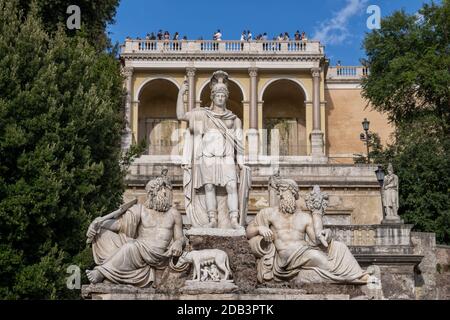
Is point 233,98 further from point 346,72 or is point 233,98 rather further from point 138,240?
point 138,240

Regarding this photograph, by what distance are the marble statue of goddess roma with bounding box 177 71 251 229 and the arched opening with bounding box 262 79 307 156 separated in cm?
3619

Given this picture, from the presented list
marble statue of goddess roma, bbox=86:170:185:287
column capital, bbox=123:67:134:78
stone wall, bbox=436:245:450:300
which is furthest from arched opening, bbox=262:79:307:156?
marble statue of goddess roma, bbox=86:170:185:287

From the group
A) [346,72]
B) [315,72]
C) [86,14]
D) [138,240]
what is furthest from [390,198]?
[346,72]

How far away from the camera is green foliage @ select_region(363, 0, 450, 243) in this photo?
92.2 feet

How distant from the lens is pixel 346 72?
49781 mm

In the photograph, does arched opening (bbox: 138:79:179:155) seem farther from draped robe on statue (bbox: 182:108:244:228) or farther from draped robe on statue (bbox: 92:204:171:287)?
draped robe on statue (bbox: 92:204:171:287)

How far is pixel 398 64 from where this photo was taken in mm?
34781

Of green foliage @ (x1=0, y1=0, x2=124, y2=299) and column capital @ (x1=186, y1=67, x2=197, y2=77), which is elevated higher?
column capital @ (x1=186, y1=67, x2=197, y2=77)

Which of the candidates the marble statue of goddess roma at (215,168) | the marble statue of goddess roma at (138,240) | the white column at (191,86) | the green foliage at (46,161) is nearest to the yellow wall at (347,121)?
the white column at (191,86)

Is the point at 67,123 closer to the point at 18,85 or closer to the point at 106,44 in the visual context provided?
the point at 18,85

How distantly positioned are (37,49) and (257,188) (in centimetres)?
1297

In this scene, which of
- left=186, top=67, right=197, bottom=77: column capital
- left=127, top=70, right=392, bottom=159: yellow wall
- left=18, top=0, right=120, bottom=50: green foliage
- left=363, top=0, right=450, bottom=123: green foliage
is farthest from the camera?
left=127, top=70, right=392, bottom=159: yellow wall

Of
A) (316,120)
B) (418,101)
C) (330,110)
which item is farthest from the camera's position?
(330,110)

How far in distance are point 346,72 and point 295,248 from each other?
137ft
